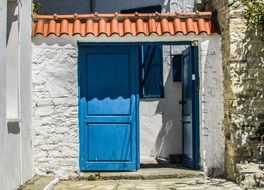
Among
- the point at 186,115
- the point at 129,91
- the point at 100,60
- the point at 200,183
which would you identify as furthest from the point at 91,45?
the point at 200,183

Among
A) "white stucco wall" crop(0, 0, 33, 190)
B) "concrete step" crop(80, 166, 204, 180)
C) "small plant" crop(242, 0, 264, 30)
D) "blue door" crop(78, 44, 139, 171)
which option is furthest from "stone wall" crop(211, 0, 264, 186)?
"white stucco wall" crop(0, 0, 33, 190)

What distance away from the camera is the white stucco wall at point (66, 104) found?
9.73 m

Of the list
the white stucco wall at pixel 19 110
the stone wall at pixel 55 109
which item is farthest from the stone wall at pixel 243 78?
the white stucco wall at pixel 19 110

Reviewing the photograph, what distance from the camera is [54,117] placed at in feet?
32.0

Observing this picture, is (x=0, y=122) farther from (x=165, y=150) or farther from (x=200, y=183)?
(x=165, y=150)

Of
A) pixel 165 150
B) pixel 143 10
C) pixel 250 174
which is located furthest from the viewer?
pixel 143 10

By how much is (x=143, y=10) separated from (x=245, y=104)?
16.6 ft

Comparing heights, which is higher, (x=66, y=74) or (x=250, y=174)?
(x=66, y=74)

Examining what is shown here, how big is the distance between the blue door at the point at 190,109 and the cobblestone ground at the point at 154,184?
0.90 m

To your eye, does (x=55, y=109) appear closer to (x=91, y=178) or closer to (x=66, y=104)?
(x=66, y=104)

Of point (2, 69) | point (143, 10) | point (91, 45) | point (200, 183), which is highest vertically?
point (143, 10)

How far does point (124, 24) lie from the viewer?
9.97 meters

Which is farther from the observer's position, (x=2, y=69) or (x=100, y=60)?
(x=100, y=60)

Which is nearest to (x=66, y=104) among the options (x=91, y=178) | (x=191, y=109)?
(x=91, y=178)
